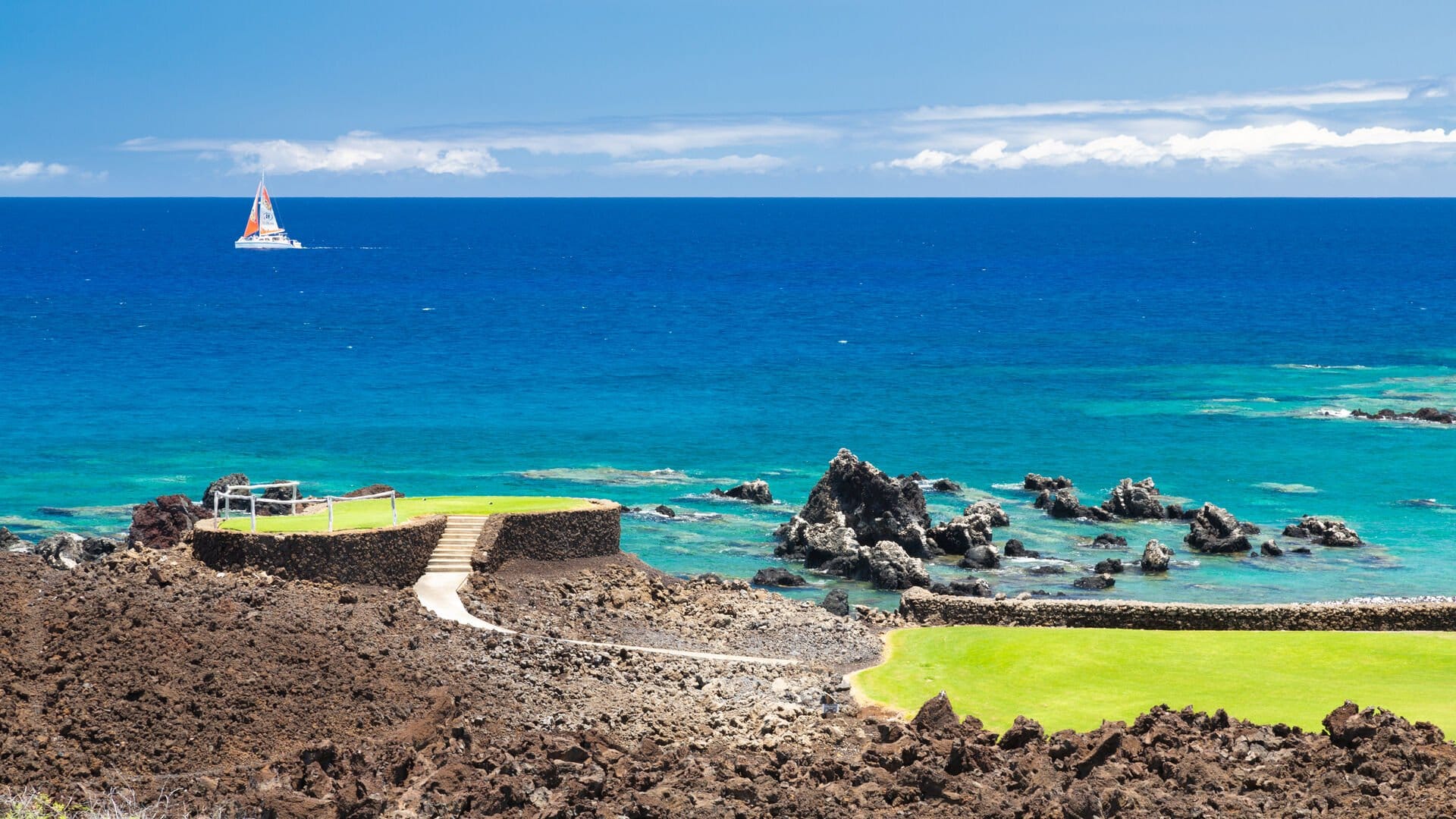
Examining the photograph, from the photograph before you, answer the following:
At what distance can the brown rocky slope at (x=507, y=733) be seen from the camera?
830 inches

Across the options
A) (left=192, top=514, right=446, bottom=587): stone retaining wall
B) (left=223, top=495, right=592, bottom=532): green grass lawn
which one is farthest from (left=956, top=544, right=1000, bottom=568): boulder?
(left=192, top=514, right=446, bottom=587): stone retaining wall

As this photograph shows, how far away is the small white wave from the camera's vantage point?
62.0 m

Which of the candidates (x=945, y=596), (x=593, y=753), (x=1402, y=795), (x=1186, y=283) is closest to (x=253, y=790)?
(x=593, y=753)

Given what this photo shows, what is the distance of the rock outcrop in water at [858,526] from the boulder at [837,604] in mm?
4878

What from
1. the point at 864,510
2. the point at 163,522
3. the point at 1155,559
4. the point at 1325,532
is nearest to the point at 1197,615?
the point at 1155,559

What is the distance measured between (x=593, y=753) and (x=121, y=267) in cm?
18799

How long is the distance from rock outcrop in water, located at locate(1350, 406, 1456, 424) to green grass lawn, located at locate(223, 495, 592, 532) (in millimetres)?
50648

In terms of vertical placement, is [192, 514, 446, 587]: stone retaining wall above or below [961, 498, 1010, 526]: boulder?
above

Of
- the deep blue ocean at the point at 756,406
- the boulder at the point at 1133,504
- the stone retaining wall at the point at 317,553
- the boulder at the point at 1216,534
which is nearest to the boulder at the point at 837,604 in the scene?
the deep blue ocean at the point at 756,406

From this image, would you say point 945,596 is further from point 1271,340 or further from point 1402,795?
point 1271,340

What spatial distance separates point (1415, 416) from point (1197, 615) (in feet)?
150

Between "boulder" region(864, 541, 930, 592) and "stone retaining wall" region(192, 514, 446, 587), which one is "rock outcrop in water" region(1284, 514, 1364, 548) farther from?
"stone retaining wall" region(192, 514, 446, 587)

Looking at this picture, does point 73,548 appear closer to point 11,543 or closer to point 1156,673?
point 11,543

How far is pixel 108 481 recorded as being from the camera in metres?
62.1
